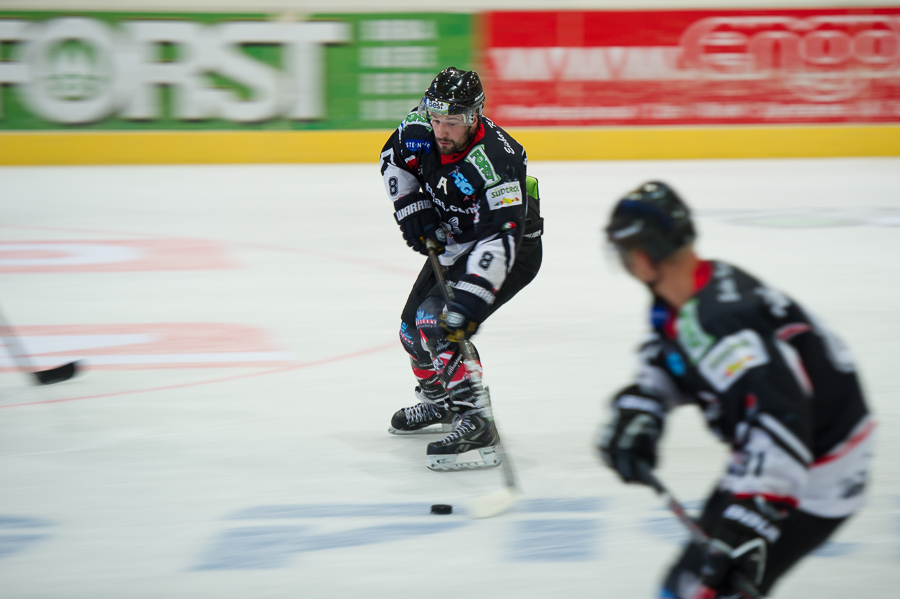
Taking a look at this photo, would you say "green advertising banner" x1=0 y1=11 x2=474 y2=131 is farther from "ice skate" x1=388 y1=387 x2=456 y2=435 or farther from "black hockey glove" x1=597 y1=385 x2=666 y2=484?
"black hockey glove" x1=597 y1=385 x2=666 y2=484

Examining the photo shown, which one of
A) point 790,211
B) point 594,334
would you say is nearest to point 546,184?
point 790,211

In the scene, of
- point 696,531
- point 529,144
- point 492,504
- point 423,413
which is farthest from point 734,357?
point 529,144

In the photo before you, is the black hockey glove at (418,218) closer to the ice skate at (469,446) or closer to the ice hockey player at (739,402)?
the ice skate at (469,446)

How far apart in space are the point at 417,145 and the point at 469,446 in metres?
1.11

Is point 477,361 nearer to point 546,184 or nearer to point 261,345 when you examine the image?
point 261,345

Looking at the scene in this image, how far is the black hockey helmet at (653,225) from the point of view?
1792 mm

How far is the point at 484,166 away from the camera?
342cm

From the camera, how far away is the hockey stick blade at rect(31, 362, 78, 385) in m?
4.46

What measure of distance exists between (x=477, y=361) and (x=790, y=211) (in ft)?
21.0

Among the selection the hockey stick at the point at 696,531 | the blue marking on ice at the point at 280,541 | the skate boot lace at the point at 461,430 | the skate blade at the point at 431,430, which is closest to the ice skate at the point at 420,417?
the skate blade at the point at 431,430

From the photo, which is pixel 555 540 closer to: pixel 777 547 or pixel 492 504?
pixel 492 504

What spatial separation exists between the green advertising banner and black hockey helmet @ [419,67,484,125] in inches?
356

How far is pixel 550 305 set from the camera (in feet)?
20.0

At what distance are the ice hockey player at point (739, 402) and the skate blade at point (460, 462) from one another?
171 cm
